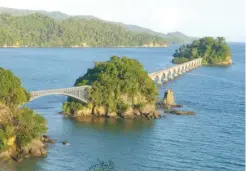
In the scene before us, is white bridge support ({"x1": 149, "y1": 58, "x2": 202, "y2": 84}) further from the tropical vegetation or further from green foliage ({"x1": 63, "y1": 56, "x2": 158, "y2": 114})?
the tropical vegetation

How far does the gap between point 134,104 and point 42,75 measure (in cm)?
4828

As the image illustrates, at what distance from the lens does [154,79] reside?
108000 millimetres

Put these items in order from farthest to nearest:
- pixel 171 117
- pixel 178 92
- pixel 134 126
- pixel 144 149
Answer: pixel 178 92 < pixel 171 117 < pixel 134 126 < pixel 144 149

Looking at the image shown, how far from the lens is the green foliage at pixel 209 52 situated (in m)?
172

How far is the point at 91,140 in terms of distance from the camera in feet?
185

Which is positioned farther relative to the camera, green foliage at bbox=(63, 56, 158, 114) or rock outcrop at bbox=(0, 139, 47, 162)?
green foliage at bbox=(63, 56, 158, 114)

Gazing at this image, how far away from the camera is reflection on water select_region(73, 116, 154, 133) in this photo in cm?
6259

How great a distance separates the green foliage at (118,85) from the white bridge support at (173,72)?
2645cm

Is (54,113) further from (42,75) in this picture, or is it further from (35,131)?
(42,75)

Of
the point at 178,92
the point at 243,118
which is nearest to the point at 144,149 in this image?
the point at 243,118

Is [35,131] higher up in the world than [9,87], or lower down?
lower down

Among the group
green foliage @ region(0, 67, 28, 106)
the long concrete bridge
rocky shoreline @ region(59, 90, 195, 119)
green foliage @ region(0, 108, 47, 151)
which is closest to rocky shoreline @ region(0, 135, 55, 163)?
green foliage @ region(0, 108, 47, 151)

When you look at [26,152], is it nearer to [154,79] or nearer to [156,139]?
[156,139]

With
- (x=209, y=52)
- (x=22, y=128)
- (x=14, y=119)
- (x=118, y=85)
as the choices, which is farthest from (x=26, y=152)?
(x=209, y=52)
